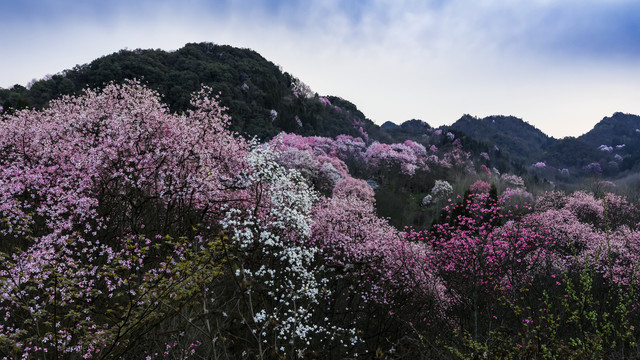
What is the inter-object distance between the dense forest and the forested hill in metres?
28.1

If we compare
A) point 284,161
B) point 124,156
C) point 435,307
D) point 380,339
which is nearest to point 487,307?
point 435,307

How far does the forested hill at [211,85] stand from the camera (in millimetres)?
56913

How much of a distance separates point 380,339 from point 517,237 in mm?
8400

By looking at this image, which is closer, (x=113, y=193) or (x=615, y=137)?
(x=113, y=193)

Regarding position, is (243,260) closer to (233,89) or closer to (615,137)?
(233,89)

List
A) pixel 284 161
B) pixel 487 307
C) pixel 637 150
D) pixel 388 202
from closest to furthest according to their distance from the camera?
pixel 487 307 → pixel 284 161 → pixel 388 202 → pixel 637 150

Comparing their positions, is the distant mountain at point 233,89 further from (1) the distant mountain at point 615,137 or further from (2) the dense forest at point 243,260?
A: (1) the distant mountain at point 615,137

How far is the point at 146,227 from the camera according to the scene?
12.4m

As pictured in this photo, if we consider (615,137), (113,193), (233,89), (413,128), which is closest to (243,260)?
(113,193)

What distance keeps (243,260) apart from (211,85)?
68.1 metres

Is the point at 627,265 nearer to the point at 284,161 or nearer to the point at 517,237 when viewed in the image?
the point at 517,237

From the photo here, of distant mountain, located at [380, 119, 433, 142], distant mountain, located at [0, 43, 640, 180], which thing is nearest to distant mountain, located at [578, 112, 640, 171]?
distant mountain, located at [0, 43, 640, 180]

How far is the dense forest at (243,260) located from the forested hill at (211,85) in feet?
92.1

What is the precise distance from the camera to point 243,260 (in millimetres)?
4656
